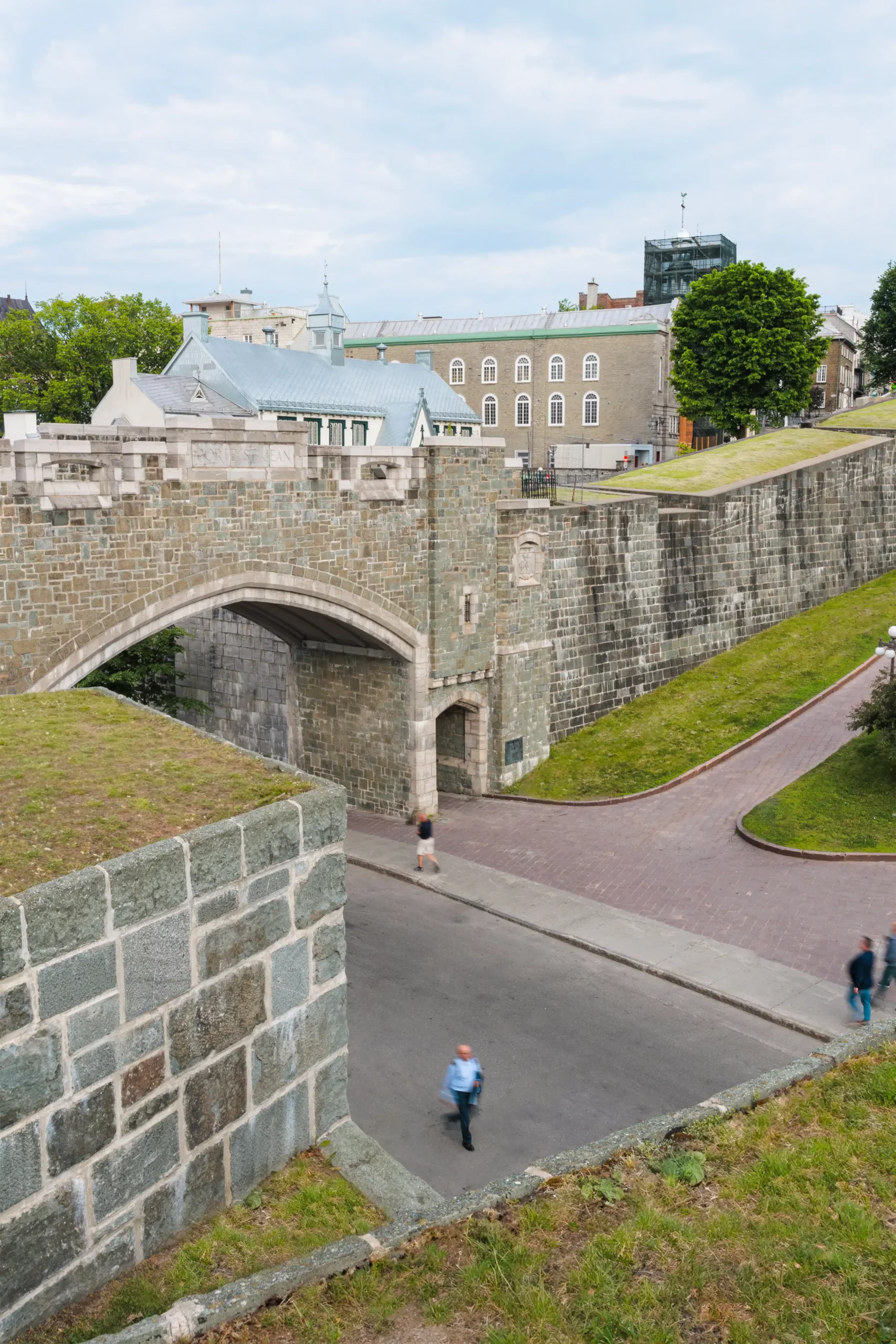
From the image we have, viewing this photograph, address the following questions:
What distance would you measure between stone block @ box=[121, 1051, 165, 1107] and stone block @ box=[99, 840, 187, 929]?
0.92m

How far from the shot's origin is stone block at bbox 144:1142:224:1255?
688cm

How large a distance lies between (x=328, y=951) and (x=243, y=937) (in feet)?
3.12

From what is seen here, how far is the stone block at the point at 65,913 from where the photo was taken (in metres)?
5.84

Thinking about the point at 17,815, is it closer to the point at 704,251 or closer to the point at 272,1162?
the point at 272,1162

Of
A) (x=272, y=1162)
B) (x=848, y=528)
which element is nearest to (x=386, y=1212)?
(x=272, y=1162)

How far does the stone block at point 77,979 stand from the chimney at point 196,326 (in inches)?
1773

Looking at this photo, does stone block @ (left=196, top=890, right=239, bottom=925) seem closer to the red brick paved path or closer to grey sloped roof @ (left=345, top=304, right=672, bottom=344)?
the red brick paved path

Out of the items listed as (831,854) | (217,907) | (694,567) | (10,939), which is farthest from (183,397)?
(10,939)

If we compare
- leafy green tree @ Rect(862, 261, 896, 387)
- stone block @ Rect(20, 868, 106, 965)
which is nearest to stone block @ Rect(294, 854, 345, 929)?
stone block @ Rect(20, 868, 106, 965)

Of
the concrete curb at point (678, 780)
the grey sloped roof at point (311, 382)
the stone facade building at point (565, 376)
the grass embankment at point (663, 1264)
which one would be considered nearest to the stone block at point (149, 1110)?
the grass embankment at point (663, 1264)

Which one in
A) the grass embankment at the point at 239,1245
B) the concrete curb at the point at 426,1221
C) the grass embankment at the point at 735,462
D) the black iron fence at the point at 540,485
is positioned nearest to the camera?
the concrete curb at the point at 426,1221

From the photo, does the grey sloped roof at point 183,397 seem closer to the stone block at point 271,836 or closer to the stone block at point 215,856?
the stone block at point 271,836

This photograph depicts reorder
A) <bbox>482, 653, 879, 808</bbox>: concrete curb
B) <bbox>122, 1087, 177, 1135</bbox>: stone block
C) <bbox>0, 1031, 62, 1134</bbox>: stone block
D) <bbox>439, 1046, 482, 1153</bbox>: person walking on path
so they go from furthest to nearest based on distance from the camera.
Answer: <bbox>482, 653, 879, 808</bbox>: concrete curb
<bbox>439, 1046, 482, 1153</bbox>: person walking on path
<bbox>122, 1087, 177, 1135</bbox>: stone block
<bbox>0, 1031, 62, 1134</bbox>: stone block

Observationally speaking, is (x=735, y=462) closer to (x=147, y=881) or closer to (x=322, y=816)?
(x=322, y=816)
